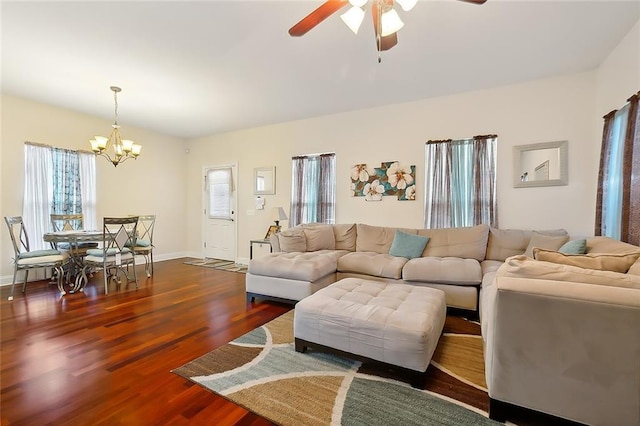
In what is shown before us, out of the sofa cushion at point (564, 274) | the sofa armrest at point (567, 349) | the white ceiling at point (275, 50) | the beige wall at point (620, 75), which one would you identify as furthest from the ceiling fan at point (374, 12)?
the beige wall at point (620, 75)

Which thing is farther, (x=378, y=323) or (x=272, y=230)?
(x=272, y=230)

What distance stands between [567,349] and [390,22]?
75.8 inches

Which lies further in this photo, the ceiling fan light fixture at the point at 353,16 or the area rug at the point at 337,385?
the ceiling fan light fixture at the point at 353,16

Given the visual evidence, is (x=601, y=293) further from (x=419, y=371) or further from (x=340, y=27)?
(x=340, y=27)

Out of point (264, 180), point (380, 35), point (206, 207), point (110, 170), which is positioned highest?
point (380, 35)

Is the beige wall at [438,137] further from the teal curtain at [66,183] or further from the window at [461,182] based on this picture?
the teal curtain at [66,183]

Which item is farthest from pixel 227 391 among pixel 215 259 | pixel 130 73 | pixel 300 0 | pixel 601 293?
pixel 215 259

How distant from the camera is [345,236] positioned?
429 centimetres

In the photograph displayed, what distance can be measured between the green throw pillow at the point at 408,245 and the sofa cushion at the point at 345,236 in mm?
659

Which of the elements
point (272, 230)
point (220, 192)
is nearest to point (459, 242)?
point (272, 230)

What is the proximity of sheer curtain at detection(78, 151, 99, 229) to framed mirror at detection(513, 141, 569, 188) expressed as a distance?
6.51 meters

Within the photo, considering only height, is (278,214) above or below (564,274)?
above

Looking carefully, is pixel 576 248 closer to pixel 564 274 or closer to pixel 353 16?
pixel 564 274

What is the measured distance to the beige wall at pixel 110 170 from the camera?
4.04 meters
